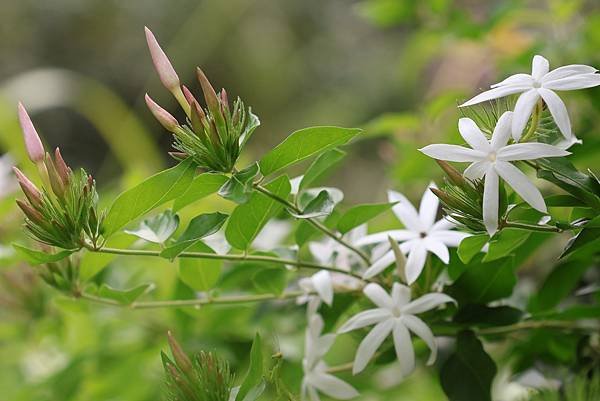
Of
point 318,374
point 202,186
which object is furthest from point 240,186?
point 318,374

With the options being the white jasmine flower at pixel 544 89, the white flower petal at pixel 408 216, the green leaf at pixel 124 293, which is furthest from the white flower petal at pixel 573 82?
the green leaf at pixel 124 293

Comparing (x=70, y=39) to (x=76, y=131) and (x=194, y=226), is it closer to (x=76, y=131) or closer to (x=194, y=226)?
(x=76, y=131)

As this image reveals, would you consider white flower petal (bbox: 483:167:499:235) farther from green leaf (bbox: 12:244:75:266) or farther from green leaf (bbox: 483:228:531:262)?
green leaf (bbox: 12:244:75:266)

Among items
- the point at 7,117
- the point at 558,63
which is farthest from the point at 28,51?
the point at 558,63

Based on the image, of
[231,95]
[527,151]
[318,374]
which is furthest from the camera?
[231,95]

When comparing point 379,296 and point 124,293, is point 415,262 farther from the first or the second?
point 124,293

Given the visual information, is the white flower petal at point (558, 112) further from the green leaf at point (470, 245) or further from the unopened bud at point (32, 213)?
the unopened bud at point (32, 213)

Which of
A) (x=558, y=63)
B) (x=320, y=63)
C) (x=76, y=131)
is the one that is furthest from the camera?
(x=320, y=63)
